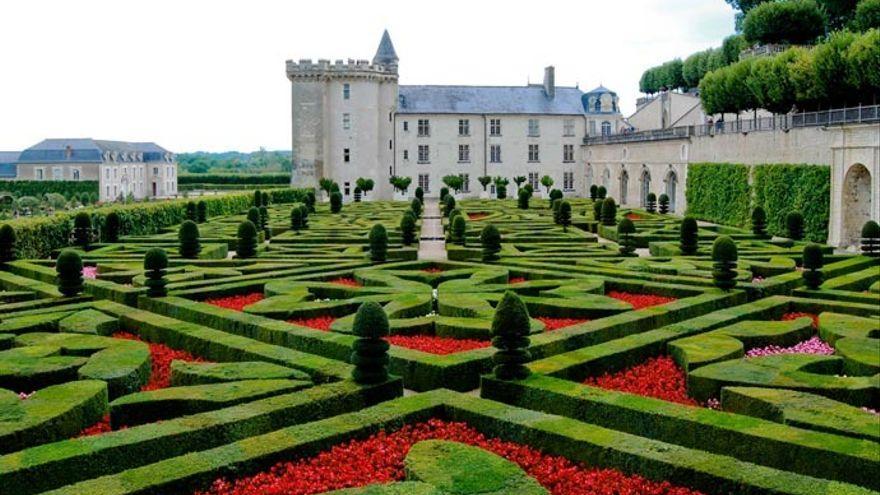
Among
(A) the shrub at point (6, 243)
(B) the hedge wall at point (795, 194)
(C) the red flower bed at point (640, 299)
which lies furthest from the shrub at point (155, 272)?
(B) the hedge wall at point (795, 194)

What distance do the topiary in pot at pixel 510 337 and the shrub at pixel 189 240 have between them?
526 inches

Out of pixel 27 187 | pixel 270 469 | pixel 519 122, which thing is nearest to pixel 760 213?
pixel 270 469

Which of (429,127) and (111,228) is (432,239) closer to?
(111,228)

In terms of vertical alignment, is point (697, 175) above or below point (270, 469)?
above

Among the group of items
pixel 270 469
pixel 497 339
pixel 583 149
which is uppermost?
pixel 583 149

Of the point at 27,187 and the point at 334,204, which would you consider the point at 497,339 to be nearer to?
the point at 334,204

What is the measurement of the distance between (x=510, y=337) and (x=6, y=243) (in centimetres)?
1541

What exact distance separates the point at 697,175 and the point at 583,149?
74.4 ft

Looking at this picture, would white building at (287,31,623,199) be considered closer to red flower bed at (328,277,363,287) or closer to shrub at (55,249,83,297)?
red flower bed at (328,277,363,287)

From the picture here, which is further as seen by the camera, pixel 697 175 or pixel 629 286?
pixel 697 175

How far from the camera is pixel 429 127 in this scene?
198ft

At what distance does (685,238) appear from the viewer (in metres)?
21.9

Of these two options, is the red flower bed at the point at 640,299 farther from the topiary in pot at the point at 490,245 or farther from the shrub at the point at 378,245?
the shrub at the point at 378,245

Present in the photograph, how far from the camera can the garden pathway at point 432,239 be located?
23.6 m
